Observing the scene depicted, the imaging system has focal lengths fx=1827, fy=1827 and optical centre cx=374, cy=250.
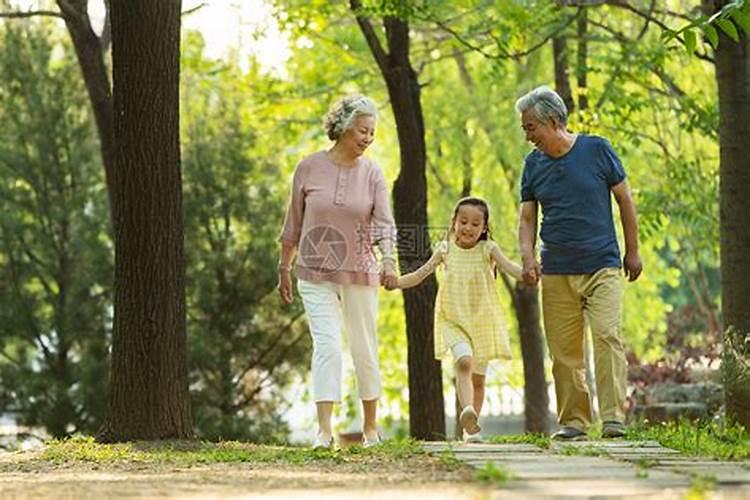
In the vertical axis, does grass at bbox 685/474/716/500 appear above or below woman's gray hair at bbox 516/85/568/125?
below

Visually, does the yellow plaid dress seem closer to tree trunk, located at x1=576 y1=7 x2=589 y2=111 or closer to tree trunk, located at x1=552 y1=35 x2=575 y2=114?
tree trunk, located at x1=576 y1=7 x2=589 y2=111

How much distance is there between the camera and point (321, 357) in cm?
1089

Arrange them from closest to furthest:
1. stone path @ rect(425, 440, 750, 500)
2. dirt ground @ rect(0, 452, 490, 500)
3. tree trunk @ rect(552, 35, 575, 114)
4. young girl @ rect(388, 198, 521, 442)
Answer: stone path @ rect(425, 440, 750, 500)
dirt ground @ rect(0, 452, 490, 500)
young girl @ rect(388, 198, 521, 442)
tree trunk @ rect(552, 35, 575, 114)

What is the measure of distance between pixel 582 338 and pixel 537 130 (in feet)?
4.49

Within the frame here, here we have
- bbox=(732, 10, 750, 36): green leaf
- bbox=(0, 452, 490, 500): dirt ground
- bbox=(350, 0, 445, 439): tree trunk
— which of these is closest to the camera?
bbox=(0, 452, 490, 500): dirt ground

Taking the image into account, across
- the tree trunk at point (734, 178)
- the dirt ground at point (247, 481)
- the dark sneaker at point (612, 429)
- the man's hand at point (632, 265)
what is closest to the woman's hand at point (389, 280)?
the man's hand at point (632, 265)

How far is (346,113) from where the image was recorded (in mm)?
10969

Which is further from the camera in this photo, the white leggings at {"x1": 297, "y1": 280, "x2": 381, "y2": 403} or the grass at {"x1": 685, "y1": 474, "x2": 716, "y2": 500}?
the white leggings at {"x1": 297, "y1": 280, "x2": 381, "y2": 403}

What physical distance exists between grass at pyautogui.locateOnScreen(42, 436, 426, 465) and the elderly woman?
0.55 metres

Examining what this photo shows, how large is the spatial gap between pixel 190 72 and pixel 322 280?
17074 millimetres

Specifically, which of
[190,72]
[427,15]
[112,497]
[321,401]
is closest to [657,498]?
[112,497]

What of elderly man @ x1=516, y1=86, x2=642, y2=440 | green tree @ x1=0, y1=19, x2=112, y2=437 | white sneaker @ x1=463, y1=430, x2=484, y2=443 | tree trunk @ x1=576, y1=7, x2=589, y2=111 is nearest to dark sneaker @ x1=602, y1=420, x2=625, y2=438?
elderly man @ x1=516, y1=86, x2=642, y2=440

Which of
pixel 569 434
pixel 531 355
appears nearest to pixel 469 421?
pixel 569 434

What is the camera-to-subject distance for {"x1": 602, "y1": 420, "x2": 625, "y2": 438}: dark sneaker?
10.8 m
